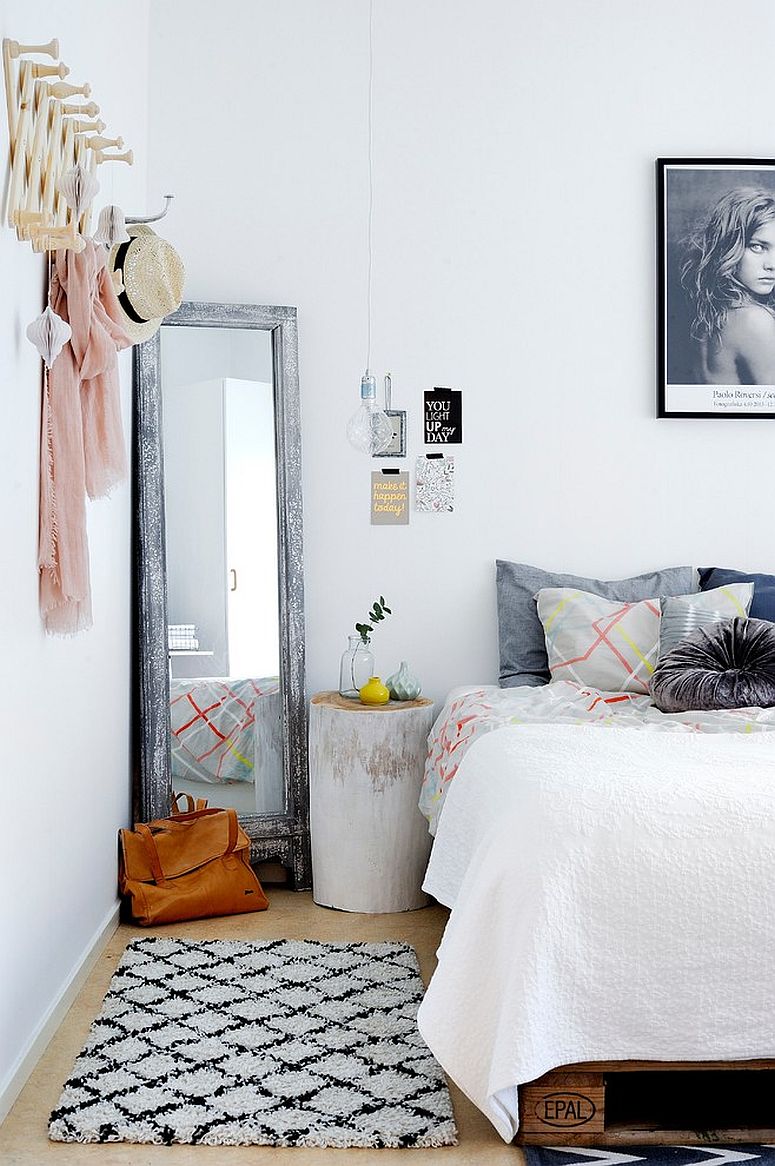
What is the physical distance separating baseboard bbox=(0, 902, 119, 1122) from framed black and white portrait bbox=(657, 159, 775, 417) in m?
2.36

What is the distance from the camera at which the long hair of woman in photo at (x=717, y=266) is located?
3.77 m

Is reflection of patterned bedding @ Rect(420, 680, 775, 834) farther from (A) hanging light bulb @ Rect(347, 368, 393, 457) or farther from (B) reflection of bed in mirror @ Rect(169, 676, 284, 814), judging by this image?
(A) hanging light bulb @ Rect(347, 368, 393, 457)

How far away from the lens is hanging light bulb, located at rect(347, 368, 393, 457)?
11.5 feet

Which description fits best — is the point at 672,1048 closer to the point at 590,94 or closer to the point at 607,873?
the point at 607,873

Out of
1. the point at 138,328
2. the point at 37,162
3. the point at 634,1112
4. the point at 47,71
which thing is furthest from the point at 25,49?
the point at 634,1112

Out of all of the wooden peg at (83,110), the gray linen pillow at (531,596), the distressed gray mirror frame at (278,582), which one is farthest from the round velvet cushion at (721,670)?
the wooden peg at (83,110)

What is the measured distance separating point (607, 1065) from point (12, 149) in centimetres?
190

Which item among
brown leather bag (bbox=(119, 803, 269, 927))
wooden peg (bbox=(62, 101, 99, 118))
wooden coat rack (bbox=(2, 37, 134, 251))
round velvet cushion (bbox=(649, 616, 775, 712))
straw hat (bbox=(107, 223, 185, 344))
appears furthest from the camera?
brown leather bag (bbox=(119, 803, 269, 927))

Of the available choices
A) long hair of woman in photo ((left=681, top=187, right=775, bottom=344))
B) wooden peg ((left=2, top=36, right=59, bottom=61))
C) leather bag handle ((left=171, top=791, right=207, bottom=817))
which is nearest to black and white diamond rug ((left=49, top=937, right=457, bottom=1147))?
leather bag handle ((left=171, top=791, right=207, bottom=817))

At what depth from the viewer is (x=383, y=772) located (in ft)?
10.8

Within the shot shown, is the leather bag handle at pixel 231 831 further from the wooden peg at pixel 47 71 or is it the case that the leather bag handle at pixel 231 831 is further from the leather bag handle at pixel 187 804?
the wooden peg at pixel 47 71

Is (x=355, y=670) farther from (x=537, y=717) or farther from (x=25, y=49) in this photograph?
(x=25, y=49)

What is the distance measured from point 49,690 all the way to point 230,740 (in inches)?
48.2

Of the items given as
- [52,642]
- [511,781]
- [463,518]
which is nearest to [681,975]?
[511,781]
